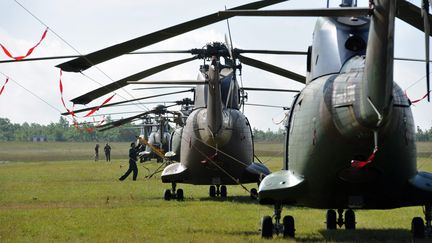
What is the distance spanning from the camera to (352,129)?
10859mm

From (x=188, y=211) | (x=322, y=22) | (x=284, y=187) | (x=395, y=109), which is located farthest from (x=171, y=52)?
(x=395, y=109)

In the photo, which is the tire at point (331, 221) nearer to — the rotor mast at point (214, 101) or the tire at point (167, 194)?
the rotor mast at point (214, 101)

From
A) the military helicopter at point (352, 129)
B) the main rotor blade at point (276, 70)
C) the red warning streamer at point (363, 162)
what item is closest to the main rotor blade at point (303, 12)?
the military helicopter at point (352, 129)

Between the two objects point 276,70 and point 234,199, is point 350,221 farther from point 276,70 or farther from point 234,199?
point 234,199

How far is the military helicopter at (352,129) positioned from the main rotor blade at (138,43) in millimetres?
1907

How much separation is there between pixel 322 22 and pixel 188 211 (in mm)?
7498

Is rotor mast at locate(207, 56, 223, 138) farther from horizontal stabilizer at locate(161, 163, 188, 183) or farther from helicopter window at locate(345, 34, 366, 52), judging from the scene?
helicopter window at locate(345, 34, 366, 52)

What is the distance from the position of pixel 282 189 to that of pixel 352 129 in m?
2.09

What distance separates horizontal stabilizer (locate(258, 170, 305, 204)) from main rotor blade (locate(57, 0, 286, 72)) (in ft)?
9.89

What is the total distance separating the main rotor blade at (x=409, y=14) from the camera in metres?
10.0

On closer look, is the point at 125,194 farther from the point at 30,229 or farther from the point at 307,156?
the point at 307,156

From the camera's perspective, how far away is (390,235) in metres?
13.4

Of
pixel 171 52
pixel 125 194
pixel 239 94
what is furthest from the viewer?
pixel 125 194

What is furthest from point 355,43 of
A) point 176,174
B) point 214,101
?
point 176,174
